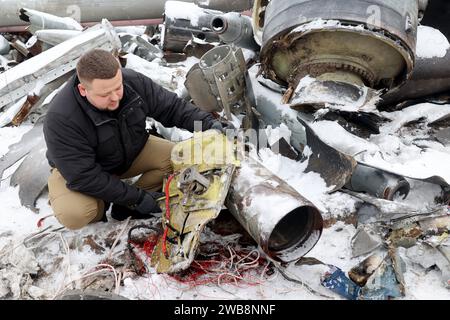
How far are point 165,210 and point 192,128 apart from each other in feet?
2.00

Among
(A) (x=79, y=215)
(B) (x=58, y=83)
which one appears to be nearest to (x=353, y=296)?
(A) (x=79, y=215)

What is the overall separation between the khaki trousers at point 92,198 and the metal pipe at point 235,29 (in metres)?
1.49

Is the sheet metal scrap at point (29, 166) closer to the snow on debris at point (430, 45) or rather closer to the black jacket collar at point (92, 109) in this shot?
the black jacket collar at point (92, 109)

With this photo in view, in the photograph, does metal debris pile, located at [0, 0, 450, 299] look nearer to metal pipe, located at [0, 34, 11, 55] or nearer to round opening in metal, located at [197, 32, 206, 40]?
round opening in metal, located at [197, 32, 206, 40]

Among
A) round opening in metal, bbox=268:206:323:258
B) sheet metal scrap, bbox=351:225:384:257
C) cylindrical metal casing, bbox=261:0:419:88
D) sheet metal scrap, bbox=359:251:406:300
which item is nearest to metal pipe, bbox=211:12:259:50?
cylindrical metal casing, bbox=261:0:419:88

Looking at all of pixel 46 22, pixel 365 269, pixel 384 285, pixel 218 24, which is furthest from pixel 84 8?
pixel 384 285

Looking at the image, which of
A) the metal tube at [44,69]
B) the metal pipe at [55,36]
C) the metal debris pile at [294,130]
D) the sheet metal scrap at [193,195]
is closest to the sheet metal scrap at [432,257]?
the metal debris pile at [294,130]

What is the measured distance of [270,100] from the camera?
4.18 m

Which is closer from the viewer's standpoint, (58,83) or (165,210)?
(165,210)

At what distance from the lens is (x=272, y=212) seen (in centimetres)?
252

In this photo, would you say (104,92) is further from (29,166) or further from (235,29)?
(235,29)

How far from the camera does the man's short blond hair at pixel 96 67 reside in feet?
8.53

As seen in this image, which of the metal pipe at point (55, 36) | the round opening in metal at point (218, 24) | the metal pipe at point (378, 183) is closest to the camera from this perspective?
the metal pipe at point (378, 183)

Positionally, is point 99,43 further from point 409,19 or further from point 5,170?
point 409,19
